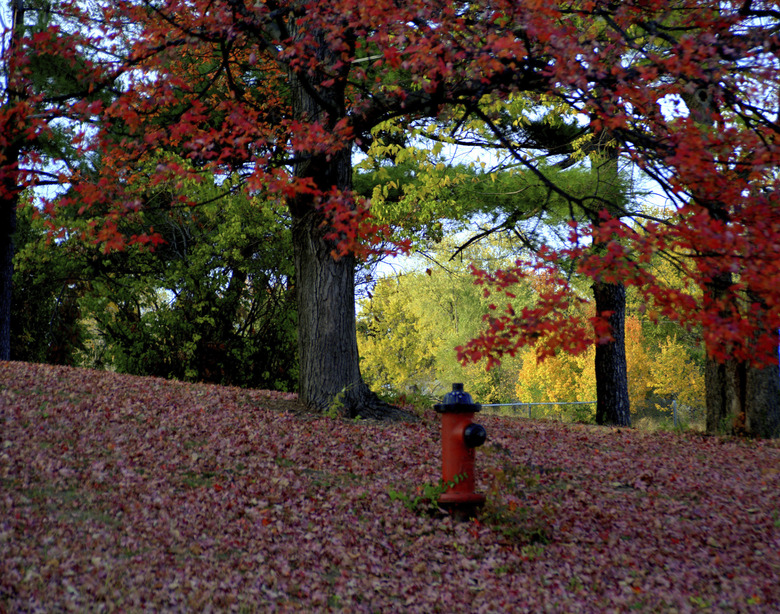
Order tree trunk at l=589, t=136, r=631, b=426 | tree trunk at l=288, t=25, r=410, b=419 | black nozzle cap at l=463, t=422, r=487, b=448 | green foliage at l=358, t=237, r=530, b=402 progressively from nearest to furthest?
black nozzle cap at l=463, t=422, r=487, b=448
tree trunk at l=288, t=25, r=410, b=419
tree trunk at l=589, t=136, r=631, b=426
green foliage at l=358, t=237, r=530, b=402

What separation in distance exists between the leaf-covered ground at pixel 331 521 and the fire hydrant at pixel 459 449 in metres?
0.18

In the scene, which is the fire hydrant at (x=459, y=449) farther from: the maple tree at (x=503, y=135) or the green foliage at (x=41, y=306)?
the green foliage at (x=41, y=306)

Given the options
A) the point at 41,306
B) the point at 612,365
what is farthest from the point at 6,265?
the point at 612,365

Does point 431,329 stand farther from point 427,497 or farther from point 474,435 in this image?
point 474,435

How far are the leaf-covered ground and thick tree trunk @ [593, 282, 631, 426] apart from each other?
4.23 m

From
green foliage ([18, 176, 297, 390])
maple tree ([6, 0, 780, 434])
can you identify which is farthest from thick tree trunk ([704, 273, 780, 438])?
green foliage ([18, 176, 297, 390])

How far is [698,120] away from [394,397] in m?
5.78

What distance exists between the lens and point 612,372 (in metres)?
11.6

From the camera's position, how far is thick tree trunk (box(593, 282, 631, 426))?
11523 mm

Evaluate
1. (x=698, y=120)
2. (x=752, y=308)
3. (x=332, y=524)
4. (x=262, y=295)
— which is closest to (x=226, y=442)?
(x=332, y=524)

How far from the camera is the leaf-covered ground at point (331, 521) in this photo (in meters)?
3.63

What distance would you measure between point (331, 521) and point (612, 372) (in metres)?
8.16

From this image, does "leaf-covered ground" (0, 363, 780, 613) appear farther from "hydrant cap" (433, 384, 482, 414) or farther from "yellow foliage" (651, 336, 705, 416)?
"yellow foliage" (651, 336, 705, 416)

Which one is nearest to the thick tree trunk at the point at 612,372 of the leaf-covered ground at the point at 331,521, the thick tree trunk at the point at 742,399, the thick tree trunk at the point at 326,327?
the thick tree trunk at the point at 742,399
